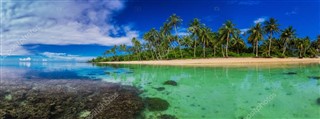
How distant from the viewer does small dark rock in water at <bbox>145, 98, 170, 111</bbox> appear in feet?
34.4

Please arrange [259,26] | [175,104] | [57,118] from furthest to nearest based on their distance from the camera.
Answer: [259,26] < [175,104] < [57,118]

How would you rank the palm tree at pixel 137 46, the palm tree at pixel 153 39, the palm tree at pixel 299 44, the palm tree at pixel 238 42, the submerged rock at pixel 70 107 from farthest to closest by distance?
1. the palm tree at pixel 137 46
2. the palm tree at pixel 153 39
3. the palm tree at pixel 299 44
4. the palm tree at pixel 238 42
5. the submerged rock at pixel 70 107

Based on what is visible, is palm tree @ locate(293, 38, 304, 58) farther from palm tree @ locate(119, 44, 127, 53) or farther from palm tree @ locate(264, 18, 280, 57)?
palm tree @ locate(119, 44, 127, 53)

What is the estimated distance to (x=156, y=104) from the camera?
11.2 metres

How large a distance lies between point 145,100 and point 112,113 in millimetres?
2908

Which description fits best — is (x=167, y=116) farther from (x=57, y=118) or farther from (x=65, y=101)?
(x=65, y=101)

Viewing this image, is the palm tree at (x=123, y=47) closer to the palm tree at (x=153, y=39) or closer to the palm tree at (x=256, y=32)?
the palm tree at (x=153, y=39)

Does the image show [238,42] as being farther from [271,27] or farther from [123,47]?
[123,47]

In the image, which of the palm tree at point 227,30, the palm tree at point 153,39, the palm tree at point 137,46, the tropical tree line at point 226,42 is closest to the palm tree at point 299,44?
the tropical tree line at point 226,42

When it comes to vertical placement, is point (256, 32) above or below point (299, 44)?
above

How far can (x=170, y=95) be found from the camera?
13.7 meters

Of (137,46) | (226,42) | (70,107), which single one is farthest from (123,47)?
(70,107)

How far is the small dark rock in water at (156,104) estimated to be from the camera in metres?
10.5

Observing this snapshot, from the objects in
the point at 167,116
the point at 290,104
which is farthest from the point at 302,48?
the point at 167,116
